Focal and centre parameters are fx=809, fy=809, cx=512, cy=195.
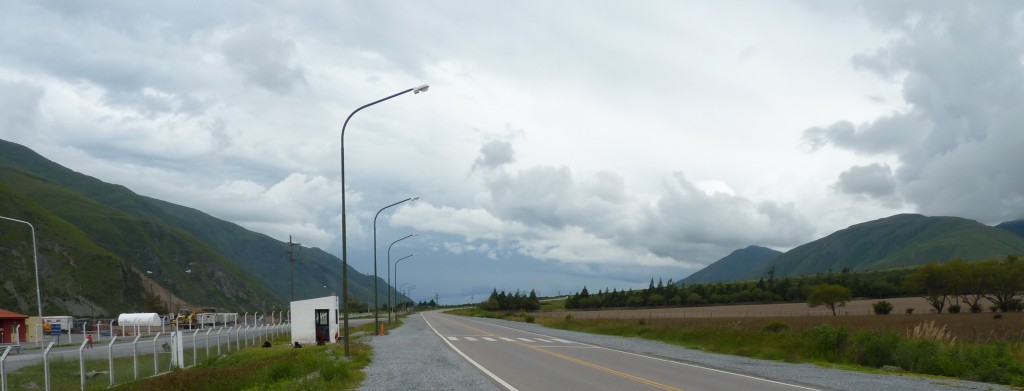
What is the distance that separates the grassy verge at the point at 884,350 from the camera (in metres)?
21.7

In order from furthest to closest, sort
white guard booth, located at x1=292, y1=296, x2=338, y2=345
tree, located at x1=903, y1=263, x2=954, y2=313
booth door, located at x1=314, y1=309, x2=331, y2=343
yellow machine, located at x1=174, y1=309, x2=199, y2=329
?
tree, located at x1=903, y1=263, x2=954, y2=313 < yellow machine, located at x1=174, y1=309, x2=199, y2=329 < booth door, located at x1=314, y1=309, x2=331, y2=343 < white guard booth, located at x1=292, y1=296, x2=338, y2=345

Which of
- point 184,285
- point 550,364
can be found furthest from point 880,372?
point 184,285

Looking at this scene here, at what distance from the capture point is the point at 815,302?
110500 mm

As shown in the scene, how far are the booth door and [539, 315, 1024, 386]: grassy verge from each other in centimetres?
2023

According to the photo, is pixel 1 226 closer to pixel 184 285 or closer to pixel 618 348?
pixel 184 285

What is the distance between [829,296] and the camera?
A: 10912 cm

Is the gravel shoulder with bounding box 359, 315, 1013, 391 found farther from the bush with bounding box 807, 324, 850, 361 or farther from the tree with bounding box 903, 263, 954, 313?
the tree with bounding box 903, 263, 954, 313

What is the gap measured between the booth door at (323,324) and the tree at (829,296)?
265 ft

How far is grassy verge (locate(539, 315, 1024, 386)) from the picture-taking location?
2166 centimetres

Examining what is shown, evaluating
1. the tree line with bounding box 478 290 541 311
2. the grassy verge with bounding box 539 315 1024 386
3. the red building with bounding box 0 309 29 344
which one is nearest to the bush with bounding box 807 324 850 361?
the grassy verge with bounding box 539 315 1024 386

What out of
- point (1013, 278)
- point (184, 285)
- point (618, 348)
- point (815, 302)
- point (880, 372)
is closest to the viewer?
point (880, 372)

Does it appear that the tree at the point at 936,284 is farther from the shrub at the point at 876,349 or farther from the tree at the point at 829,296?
the shrub at the point at 876,349

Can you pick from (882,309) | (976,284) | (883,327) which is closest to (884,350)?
(883,327)

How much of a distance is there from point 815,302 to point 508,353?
8838 cm
